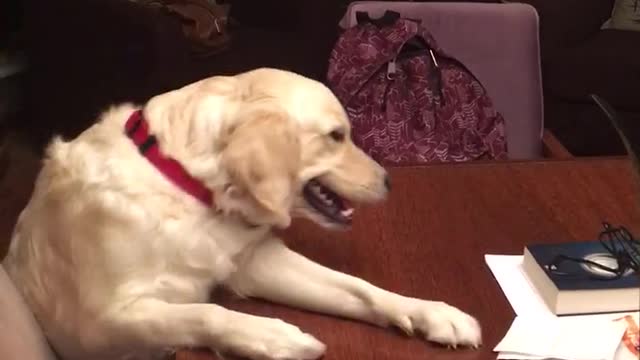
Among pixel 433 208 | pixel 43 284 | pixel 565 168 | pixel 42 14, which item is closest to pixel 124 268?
pixel 43 284

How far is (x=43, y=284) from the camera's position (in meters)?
1.20

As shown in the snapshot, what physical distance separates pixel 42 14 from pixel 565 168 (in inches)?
74.0

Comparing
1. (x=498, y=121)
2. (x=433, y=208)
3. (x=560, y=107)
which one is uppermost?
(x=433, y=208)

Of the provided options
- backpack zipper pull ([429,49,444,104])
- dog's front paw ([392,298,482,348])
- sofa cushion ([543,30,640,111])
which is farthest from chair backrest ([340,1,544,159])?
dog's front paw ([392,298,482,348])

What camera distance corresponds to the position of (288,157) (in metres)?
1.14

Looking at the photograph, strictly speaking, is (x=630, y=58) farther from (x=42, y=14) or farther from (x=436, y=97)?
(x=42, y=14)

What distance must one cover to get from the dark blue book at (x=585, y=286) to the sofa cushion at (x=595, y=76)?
1.88 meters

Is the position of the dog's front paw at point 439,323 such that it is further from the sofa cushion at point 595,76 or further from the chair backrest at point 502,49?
the sofa cushion at point 595,76

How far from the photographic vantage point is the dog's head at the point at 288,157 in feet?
3.62

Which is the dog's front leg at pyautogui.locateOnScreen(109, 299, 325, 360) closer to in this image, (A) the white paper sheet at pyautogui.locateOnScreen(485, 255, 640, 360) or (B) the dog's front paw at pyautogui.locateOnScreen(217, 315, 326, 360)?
(B) the dog's front paw at pyautogui.locateOnScreen(217, 315, 326, 360)

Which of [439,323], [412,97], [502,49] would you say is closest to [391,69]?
[412,97]

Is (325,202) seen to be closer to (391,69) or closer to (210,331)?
(210,331)

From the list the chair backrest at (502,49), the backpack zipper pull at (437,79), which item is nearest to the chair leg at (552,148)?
the chair backrest at (502,49)

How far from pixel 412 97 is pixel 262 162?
100 centimetres
